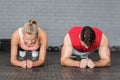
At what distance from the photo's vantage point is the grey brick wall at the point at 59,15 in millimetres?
6832

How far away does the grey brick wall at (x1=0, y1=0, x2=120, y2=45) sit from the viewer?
22.4ft

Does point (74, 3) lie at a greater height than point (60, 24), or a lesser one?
greater

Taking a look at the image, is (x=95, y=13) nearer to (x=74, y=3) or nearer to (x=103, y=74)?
(x=74, y=3)

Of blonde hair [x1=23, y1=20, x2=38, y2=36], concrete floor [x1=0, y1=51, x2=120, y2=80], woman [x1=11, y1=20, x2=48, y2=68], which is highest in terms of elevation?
blonde hair [x1=23, y1=20, x2=38, y2=36]

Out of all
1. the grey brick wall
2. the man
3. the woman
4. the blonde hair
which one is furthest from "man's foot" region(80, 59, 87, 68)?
the grey brick wall

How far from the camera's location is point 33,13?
22.5 feet

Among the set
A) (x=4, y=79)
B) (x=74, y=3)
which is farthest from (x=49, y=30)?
(x=4, y=79)

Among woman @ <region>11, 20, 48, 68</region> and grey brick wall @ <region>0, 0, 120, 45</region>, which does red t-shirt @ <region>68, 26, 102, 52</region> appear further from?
grey brick wall @ <region>0, 0, 120, 45</region>

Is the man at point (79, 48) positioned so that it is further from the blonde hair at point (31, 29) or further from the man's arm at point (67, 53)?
the blonde hair at point (31, 29)

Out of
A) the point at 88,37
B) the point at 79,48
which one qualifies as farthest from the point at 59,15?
the point at 88,37

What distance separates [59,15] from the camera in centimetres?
690

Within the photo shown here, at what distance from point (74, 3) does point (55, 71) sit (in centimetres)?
386

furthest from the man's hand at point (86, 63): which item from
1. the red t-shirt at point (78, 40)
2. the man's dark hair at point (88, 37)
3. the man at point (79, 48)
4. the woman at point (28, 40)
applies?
the woman at point (28, 40)

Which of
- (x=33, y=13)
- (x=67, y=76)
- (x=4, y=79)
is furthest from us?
(x=33, y=13)
